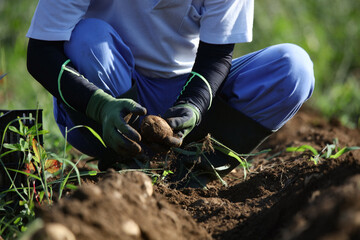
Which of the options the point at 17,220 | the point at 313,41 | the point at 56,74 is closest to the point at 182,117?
the point at 56,74

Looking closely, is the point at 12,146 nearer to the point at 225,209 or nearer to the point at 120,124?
the point at 120,124

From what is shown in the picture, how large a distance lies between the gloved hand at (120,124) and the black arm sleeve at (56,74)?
0.33ft

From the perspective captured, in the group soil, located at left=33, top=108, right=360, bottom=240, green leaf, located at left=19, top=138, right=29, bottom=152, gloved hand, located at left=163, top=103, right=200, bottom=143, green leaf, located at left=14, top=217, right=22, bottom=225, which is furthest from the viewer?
gloved hand, located at left=163, top=103, right=200, bottom=143

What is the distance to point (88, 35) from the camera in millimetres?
1848

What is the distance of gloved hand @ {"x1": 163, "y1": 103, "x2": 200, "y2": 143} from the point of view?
64.2 inches

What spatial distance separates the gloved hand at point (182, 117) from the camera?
1631 mm

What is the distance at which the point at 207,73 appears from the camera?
186cm

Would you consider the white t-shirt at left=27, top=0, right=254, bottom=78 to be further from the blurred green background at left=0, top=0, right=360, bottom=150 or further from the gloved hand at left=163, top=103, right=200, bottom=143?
the blurred green background at left=0, top=0, right=360, bottom=150

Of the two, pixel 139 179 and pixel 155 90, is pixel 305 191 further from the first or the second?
pixel 155 90

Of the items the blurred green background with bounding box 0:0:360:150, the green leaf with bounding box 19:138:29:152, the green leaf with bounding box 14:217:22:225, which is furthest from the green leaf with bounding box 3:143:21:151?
the blurred green background with bounding box 0:0:360:150

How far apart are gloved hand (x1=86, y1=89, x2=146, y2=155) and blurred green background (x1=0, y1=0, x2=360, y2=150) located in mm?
2052

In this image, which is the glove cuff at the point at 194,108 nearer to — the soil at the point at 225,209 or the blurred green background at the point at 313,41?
the soil at the point at 225,209

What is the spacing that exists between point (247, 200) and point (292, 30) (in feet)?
10.1

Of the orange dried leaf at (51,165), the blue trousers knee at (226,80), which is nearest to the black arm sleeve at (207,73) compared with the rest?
the blue trousers knee at (226,80)
